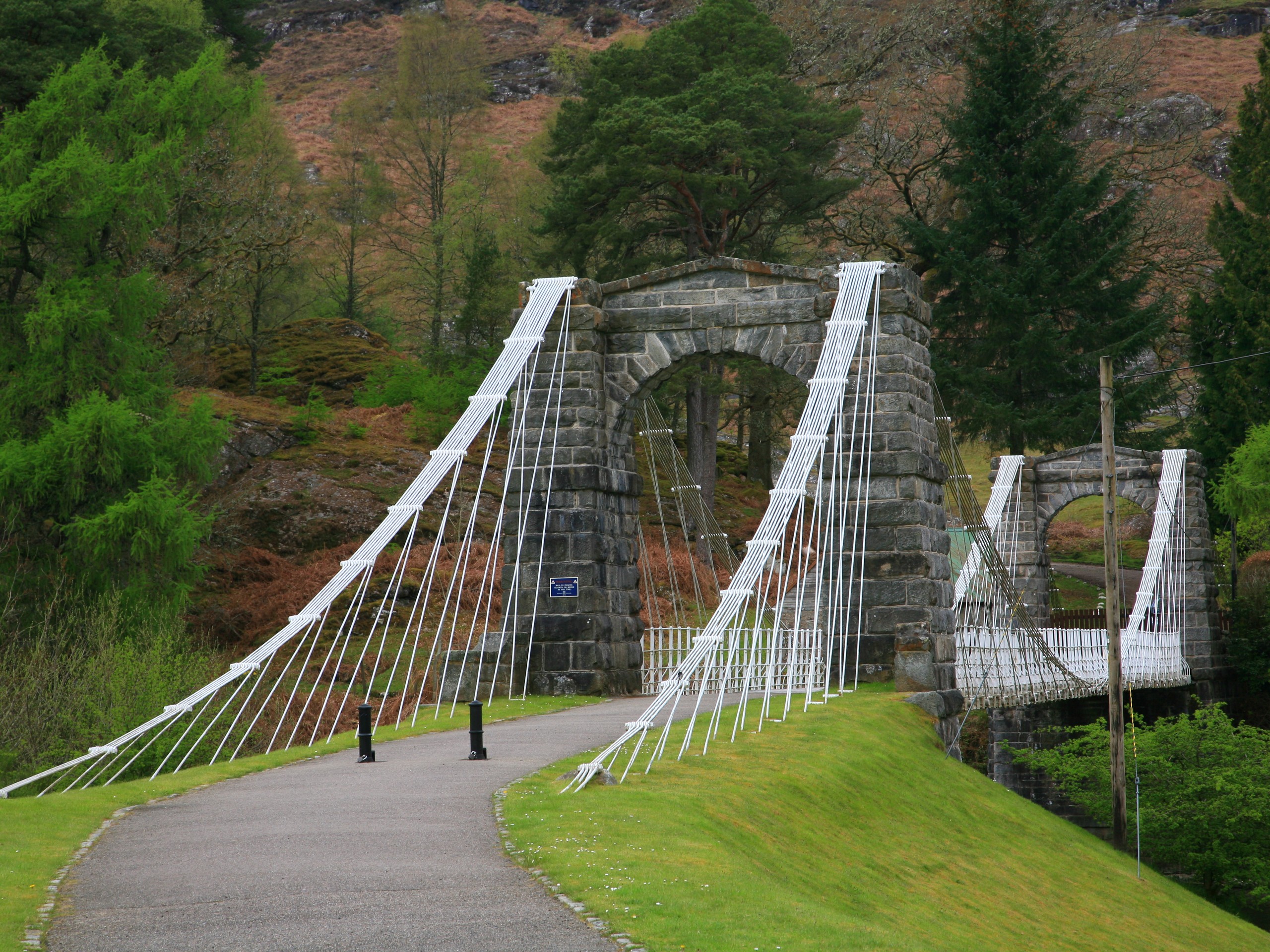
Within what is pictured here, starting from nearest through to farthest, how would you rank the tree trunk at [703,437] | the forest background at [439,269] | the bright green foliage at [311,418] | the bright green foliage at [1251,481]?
the forest background at [439,269] → the bright green foliage at [1251,481] → the bright green foliage at [311,418] → the tree trunk at [703,437]

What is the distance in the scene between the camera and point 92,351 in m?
19.2

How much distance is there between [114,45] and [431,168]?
1415 cm

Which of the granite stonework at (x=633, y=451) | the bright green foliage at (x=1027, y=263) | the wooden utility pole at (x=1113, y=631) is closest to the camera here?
the granite stonework at (x=633, y=451)

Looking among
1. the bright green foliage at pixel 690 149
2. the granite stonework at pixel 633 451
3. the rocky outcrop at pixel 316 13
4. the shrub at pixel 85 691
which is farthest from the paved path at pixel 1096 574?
the rocky outcrop at pixel 316 13

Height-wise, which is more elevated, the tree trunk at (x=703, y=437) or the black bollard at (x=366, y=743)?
the tree trunk at (x=703, y=437)

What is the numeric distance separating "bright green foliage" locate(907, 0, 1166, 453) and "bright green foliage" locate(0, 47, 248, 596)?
18.1 metres

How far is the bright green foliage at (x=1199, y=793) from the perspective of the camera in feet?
57.3

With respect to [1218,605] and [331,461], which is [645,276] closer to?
[331,461]

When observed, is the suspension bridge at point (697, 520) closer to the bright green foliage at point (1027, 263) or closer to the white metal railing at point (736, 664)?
the white metal railing at point (736, 664)

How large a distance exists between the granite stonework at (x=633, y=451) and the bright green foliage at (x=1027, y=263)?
16659mm

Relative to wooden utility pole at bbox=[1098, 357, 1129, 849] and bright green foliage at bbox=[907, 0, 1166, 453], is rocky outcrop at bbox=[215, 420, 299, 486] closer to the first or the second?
wooden utility pole at bbox=[1098, 357, 1129, 849]

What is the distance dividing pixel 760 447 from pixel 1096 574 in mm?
11408

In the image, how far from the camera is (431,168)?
36250mm

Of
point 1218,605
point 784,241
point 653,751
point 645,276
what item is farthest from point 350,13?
point 653,751
